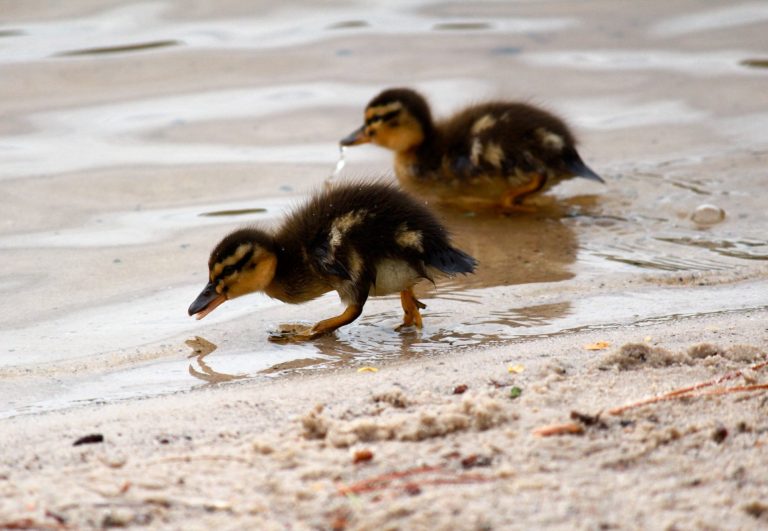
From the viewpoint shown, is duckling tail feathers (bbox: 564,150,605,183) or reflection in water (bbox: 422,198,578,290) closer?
reflection in water (bbox: 422,198,578,290)

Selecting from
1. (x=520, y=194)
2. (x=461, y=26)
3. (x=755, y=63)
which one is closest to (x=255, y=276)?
(x=520, y=194)

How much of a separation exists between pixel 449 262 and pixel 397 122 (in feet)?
7.64

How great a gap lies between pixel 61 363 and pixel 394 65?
4.77 metres

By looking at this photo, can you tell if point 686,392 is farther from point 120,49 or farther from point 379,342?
point 120,49

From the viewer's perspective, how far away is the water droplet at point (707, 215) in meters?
5.81

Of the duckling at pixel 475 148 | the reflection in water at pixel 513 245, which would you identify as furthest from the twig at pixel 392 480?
the duckling at pixel 475 148

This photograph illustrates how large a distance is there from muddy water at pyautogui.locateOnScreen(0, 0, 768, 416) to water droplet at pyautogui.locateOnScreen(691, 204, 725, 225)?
5cm

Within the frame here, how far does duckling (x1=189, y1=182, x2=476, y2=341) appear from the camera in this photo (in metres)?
4.48

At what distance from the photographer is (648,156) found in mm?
6980

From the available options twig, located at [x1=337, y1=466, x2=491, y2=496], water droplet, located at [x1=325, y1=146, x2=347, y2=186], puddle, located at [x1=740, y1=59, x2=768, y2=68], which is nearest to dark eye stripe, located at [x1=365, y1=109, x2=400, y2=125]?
water droplet, located at [x1=325, y1=146, x2=347, y2=186]

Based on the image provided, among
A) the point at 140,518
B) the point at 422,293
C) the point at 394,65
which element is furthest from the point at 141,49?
the point at 140,518

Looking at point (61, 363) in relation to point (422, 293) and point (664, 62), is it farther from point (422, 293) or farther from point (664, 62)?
point (664, 62)

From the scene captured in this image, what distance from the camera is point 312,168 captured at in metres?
6.84

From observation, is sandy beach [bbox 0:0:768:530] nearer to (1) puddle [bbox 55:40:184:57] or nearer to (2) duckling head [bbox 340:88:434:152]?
(1) puddle [bbox 55:40:184:57]
